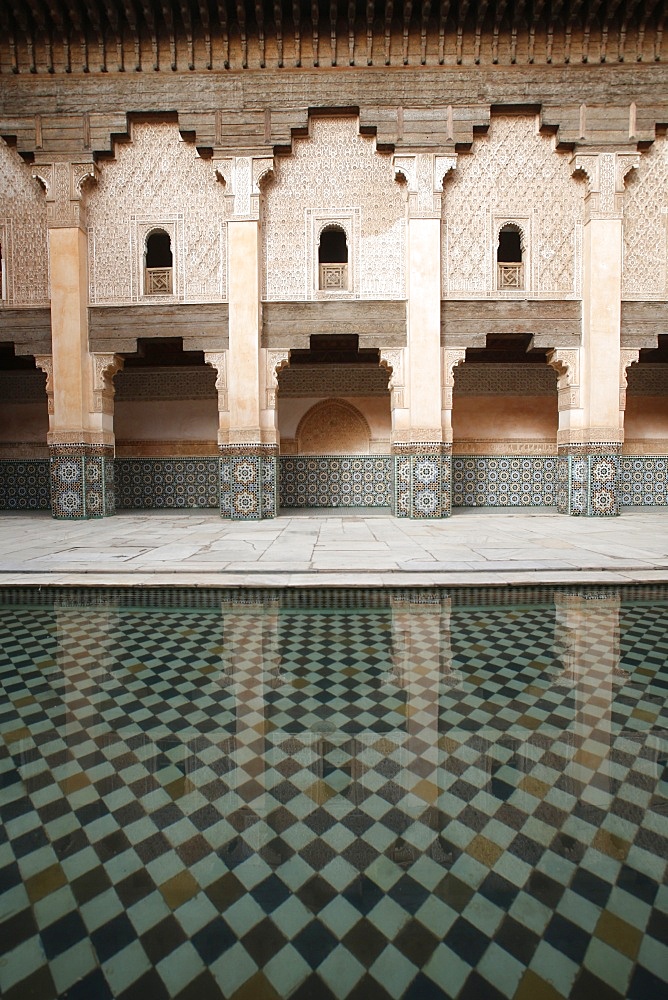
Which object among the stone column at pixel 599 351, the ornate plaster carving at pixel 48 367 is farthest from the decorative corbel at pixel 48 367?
the stone column at pixel 599 351

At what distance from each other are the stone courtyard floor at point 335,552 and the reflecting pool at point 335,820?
97 cm

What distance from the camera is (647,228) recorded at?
6.39 meters

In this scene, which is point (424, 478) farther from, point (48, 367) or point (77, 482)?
point (48, 367)

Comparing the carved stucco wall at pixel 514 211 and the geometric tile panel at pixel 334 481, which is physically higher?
the carved stucco wall at pixel 514 211

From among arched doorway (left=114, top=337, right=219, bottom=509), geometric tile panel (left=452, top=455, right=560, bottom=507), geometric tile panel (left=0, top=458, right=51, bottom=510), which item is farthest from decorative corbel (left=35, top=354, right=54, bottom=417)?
geometric tile panel (left=452, top=455, right=560, bottom=507)

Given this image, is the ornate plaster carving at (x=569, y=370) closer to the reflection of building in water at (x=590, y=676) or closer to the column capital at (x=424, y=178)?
the column capital at (x=424, y=178)

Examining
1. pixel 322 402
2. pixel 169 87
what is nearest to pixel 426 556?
pixel 322 402

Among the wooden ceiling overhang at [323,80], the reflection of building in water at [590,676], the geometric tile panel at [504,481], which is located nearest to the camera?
the reflection of building in water at [590,676]

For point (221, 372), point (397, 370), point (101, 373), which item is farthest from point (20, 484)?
point (397, 370)

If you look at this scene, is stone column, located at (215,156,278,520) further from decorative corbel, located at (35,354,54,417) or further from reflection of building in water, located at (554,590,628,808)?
reflection of building in water, located at (554,590,628,808)

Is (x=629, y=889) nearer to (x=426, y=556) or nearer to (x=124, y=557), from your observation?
(x=426, y=556)

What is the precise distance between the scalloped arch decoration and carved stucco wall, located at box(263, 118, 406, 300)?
6.81 ft

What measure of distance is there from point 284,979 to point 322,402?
304 inches

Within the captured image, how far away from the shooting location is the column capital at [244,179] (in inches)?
244
